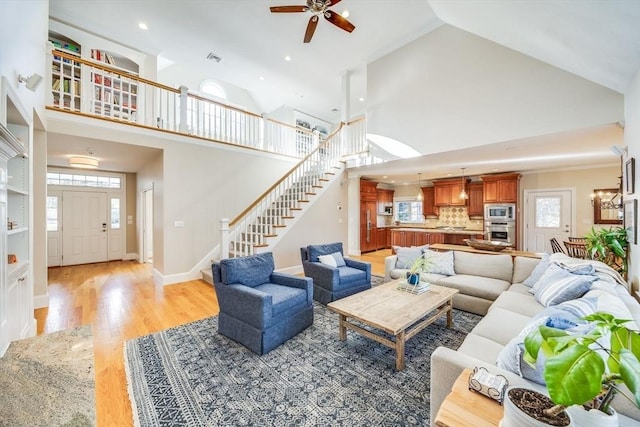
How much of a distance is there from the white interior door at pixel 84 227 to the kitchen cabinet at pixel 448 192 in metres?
9.36

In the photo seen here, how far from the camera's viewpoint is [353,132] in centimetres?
679

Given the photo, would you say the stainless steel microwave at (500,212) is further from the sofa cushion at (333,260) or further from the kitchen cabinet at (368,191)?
the sofa cushion at (333,260)

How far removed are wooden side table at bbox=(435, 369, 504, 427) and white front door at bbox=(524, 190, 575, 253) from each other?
24.6ft

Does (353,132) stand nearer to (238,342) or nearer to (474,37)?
(474,37)

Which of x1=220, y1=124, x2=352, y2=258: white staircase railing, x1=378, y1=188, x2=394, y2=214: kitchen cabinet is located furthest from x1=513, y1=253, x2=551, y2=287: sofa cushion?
x1=378, y1=188, x2=394, y2=214: kitchen cabinet

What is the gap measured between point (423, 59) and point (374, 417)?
573 centimetres

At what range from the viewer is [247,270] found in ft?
9.83

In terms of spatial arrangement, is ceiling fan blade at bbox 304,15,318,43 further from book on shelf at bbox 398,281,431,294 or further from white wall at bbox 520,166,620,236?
white wall at bbox 520,166,620,236

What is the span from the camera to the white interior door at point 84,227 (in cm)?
628

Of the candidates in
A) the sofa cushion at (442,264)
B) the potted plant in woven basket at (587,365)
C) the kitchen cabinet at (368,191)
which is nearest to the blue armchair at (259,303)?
the sofa cushion at (442,264)

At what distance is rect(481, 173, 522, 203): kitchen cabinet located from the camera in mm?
6852

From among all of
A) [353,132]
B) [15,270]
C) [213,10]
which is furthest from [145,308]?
[353,132]

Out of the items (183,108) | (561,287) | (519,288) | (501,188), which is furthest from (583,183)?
(183,108)

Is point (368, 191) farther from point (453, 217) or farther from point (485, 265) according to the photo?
point (485, 265)
